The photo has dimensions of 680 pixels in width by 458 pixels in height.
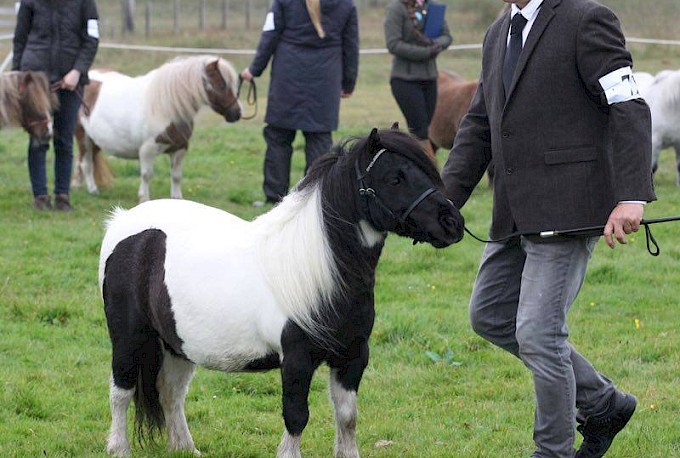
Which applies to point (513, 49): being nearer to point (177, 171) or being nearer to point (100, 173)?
point (177, 171)

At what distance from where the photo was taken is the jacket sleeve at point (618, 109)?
3885 millimetres

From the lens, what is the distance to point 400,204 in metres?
4.08

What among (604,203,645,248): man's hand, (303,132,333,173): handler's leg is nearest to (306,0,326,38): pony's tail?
(303,132,333,173): handler's leg

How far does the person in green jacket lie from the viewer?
1127 cm

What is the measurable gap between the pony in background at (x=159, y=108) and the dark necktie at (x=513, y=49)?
22.4 feet

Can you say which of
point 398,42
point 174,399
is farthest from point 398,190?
point 398,42

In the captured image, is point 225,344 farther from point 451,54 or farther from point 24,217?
point 451,54

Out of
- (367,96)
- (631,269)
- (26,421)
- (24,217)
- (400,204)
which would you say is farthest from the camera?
(367,96)

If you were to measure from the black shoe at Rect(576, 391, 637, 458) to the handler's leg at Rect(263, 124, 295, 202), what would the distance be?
6.39m

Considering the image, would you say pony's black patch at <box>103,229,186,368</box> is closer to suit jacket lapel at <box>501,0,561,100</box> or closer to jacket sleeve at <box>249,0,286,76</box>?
suit jacket lapel at <box>501,0,561,100</box>

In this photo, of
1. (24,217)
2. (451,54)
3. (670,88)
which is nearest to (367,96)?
(451,54)

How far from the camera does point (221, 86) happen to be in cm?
1086

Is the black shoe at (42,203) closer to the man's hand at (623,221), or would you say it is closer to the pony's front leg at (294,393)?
the pony's front leg at (294,393)

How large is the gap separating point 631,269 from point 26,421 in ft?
16.7
